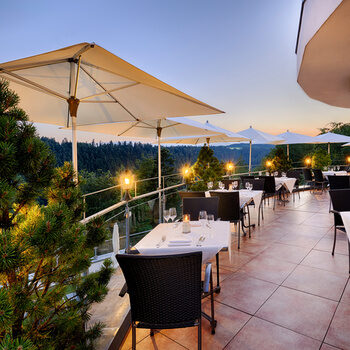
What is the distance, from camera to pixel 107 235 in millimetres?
1398

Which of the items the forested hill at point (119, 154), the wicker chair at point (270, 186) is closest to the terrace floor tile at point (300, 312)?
the wicker chair at point (270, 186)

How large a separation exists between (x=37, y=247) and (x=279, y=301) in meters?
2.51

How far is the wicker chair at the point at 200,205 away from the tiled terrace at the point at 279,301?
2.62ft

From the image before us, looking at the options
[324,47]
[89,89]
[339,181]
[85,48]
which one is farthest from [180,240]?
[339,181]

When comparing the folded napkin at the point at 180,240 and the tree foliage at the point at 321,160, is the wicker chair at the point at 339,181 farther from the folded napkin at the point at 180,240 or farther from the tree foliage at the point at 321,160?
the folded napkin at the point at 180,240

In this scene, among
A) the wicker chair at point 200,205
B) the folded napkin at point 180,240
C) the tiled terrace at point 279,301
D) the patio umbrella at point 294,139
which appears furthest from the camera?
the patio umbrella at point 294,139

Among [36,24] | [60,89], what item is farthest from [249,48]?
[60,89]

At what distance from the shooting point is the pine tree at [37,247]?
2.78ft

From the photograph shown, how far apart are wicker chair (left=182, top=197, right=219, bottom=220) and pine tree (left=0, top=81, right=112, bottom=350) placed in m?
2.29

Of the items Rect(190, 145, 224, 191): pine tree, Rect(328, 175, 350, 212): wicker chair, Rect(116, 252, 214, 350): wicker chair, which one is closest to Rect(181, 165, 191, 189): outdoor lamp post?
Rect(190, 145, 224, 191): pine tree

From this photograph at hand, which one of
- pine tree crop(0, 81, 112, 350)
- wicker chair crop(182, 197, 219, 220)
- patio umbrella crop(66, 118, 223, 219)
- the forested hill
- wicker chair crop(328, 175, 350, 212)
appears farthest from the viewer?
the forested hill

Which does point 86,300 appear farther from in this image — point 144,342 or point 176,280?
point 144,342

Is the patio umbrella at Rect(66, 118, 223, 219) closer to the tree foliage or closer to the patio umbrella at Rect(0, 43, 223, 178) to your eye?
the patio umbrella at Rect(0, 43, 223, 178)

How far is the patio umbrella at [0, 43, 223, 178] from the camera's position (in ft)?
6.78
